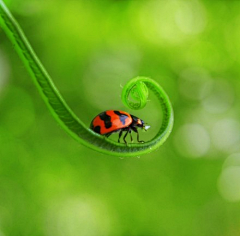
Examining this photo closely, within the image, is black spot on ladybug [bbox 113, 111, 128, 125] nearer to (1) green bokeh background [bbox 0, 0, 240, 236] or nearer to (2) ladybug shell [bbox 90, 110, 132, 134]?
(2) ladybug shell [bbox 90, 110, 132, 134]

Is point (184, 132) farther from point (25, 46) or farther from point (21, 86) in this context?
point (25, 46)

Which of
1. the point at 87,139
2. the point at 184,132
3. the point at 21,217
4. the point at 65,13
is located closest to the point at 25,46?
the point at 87,139

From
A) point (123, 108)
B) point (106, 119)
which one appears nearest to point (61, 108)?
point (106, 119)

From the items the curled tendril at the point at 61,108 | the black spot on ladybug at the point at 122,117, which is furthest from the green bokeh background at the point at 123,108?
the curled tendril at the point at 61,108

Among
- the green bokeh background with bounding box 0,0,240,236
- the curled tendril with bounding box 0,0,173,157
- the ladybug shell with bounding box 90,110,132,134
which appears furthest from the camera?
the green bokeh background with bounding box 0,0,240,236

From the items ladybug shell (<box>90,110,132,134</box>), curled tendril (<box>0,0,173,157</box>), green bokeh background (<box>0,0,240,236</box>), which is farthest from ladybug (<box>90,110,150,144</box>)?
green bokeh background (<box>0,0,240,236</box>)

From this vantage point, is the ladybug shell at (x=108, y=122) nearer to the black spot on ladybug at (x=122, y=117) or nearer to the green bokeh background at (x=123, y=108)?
the black spot on ladybug at (x=122, y=117)

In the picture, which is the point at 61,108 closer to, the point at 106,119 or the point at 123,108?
the point at 106,119
